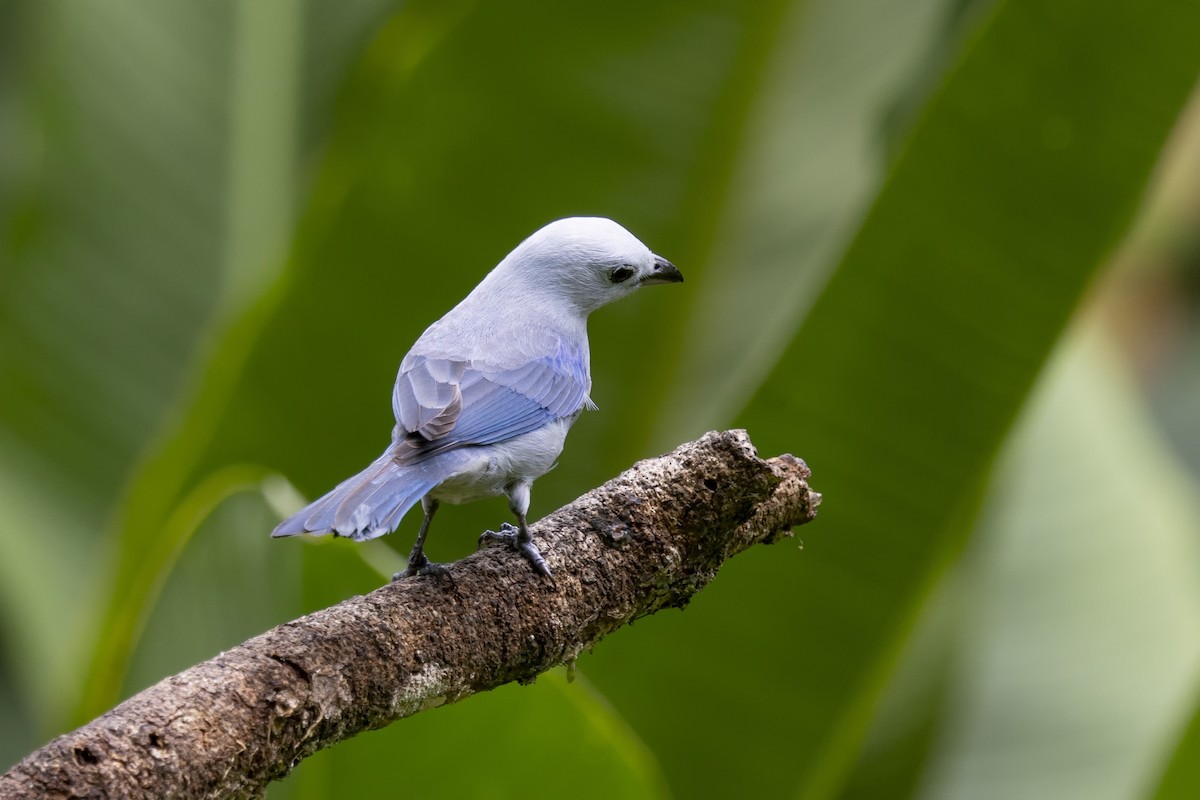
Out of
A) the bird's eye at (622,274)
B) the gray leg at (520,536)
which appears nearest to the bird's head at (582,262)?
the bird's eye at (622,274)

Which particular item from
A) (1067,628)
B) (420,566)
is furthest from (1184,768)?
(420,566)

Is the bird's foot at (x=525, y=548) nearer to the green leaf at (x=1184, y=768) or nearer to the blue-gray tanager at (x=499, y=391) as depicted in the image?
the blue-gray tanager at (x=499, y=391)

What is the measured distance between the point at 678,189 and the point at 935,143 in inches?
42.7

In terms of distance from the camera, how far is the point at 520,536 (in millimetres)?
2049

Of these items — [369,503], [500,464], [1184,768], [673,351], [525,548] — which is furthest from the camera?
[673,351]

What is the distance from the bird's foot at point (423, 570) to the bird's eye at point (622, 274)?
2.05ft

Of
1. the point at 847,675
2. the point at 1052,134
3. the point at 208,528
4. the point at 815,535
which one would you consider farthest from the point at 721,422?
the point at 208,528

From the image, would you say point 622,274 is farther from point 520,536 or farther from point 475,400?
point 520,536

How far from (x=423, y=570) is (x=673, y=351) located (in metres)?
1.97

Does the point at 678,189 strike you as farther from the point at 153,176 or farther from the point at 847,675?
the point at 153,176

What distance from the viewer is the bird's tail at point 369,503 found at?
1.77 m

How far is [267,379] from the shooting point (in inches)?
138

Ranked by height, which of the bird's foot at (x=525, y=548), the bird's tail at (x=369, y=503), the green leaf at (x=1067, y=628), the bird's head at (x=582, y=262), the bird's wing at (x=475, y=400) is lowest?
the green leaf at (x=1067, y=628)

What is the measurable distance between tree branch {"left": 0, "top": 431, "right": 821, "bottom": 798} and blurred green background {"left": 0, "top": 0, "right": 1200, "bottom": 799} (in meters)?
0.53
